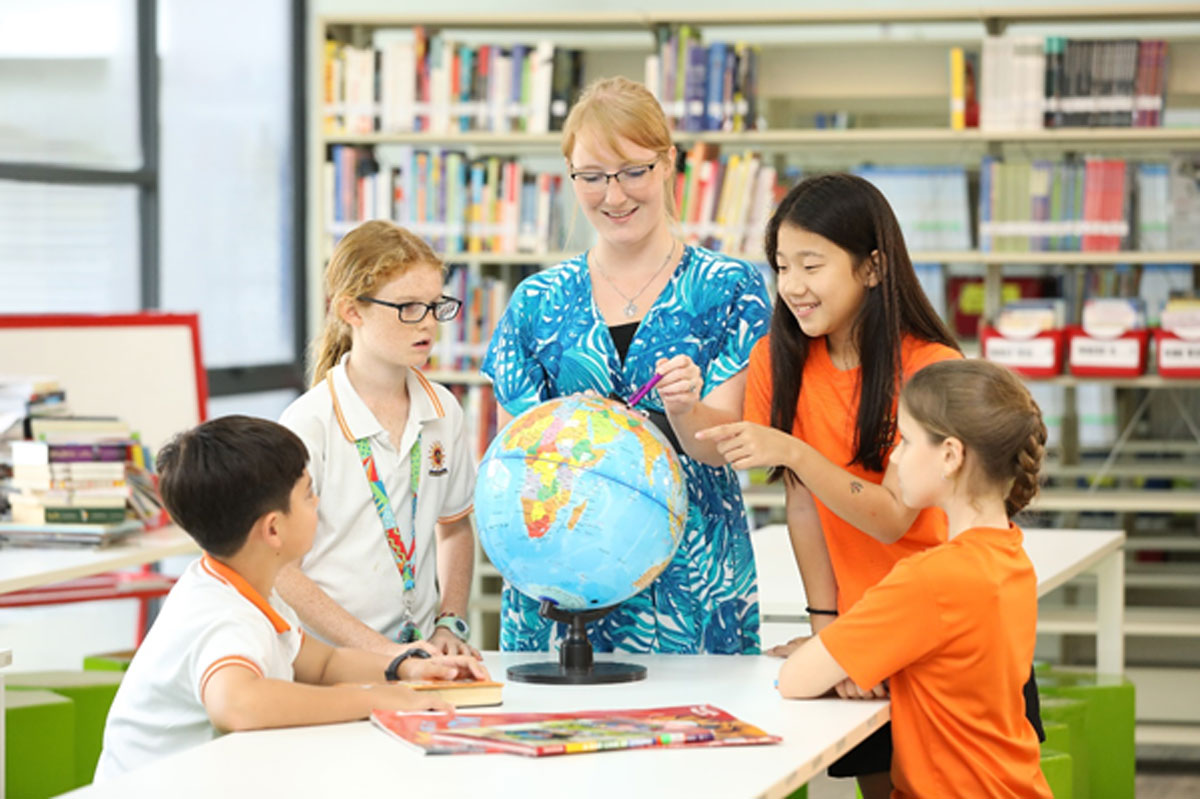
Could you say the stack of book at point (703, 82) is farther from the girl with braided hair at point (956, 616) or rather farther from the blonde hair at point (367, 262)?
the girl with braided hair at point (956, 616)

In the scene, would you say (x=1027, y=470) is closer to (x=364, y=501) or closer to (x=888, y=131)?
(x=364, y=501)

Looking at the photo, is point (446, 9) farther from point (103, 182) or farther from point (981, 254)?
point (981, 254)

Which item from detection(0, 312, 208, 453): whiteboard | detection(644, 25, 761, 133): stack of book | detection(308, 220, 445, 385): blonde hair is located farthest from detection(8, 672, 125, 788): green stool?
detection(644, 25, 761, 133): stack of book

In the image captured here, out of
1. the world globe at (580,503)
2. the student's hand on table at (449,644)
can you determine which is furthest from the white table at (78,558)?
the world globe at (580,503)

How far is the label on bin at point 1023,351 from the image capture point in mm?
5348

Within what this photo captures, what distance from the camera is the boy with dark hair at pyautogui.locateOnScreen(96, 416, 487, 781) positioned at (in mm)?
1927

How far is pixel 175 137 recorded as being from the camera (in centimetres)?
620

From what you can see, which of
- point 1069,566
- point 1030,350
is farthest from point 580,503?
point 1030,350

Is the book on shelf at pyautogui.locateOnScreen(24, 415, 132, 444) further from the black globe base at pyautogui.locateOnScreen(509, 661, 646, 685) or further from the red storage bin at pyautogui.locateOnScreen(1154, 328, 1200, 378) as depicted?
the red storage bin at pyautogui.locateOnScreen(1154, 328, 1200, 378)

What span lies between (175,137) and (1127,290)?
374 cm

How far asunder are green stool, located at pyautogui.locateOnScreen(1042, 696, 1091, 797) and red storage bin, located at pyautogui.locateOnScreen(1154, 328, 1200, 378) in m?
1.95

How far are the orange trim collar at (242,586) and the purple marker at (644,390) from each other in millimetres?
601

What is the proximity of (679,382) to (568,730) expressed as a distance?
0.54 meters

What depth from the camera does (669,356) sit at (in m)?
2.39
